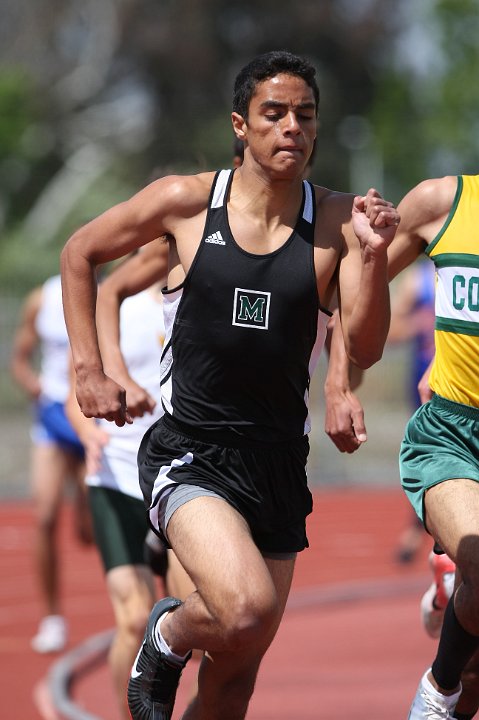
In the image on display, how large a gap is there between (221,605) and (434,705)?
109 centimetres

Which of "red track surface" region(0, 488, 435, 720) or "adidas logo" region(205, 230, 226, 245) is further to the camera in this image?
"red track surface" region(0, 488, 435, 720)

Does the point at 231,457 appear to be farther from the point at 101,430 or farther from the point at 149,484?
the point at 101,430

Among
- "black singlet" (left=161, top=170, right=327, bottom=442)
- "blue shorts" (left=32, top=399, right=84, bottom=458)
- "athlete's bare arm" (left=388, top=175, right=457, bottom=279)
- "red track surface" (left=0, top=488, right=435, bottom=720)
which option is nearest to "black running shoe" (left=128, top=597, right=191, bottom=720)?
"black singlet" (left=161, top=170, right=327, bottom=442)

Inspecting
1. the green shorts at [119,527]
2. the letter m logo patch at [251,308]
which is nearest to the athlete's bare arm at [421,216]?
the letter m logo patch at [251,308]

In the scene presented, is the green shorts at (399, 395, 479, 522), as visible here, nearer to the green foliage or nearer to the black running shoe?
the black running shoe

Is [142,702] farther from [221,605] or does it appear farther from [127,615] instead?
[127,615]

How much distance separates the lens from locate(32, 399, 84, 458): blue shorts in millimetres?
9648

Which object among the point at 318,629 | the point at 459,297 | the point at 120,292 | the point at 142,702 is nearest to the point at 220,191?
the point at 459,297

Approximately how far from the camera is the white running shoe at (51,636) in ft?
30.0

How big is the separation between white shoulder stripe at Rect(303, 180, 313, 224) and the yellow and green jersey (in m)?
0.51

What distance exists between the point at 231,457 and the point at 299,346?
0.47 m

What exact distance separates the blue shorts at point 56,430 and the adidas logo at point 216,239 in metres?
4.71

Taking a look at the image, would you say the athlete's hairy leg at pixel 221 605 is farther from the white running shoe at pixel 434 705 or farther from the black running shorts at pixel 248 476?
the white running shoe at pixel 434 705

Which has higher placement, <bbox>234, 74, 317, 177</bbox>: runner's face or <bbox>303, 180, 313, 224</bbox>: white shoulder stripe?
<bbox>234, 74, 317, 177</bbox>: runner's face
